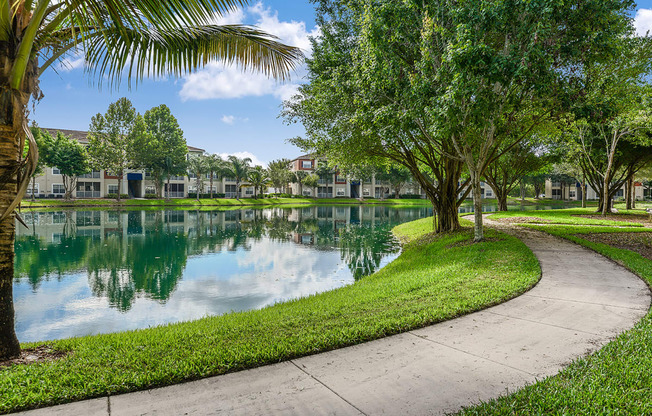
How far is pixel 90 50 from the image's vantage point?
4855mm

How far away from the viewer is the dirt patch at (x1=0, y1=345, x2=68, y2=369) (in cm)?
393

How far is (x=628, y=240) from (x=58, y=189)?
65878 mm

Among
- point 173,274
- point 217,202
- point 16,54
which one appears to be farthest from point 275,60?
point 217,202

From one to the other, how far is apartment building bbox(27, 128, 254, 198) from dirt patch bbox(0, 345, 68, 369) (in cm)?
5318

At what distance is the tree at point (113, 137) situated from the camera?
48.8 metres

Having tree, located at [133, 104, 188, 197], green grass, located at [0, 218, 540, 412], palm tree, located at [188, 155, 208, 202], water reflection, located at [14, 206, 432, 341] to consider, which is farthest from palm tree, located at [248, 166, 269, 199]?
green grass, located at [0, 218, 540, 412]

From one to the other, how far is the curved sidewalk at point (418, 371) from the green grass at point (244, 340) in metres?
0.16

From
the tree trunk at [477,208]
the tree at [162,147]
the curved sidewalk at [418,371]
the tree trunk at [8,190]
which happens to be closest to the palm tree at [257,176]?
the tree at [162,147]

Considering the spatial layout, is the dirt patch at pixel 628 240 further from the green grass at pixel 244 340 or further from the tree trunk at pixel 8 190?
the tree trunk at pixel 8 190

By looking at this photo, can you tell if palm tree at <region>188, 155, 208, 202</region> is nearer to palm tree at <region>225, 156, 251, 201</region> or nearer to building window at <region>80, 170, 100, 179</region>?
palm tree at <region>225, 156, 251, 201</region>

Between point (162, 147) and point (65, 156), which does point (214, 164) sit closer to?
point (162, 147)

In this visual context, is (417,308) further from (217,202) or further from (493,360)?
(217,202)

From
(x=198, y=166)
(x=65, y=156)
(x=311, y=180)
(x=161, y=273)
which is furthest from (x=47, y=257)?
(x=311, y=180)

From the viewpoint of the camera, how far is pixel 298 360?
3.94m
